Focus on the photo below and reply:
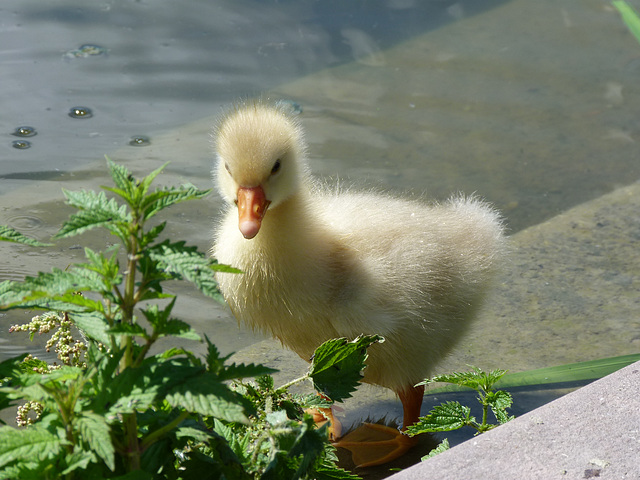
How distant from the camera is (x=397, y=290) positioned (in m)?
2.66

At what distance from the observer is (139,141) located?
4.86 m

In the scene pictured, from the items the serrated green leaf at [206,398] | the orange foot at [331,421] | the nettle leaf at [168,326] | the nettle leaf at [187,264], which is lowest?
the orange foot at [331,421]

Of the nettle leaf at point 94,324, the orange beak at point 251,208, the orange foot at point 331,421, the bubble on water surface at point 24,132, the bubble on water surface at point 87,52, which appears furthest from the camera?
the bubble on water surface at point 87,52

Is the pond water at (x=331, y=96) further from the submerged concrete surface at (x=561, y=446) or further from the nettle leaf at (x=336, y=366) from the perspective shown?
the submerged concrete surface at (x=561, y=446)

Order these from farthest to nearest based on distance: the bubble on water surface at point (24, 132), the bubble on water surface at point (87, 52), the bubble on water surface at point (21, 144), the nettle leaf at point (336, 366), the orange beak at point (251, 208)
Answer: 1. the bubble on water surface at point (87, 52)
2. the bubble on water surface at point (24, 132)
3. the bubble on water surface at point (21, 144)
4. the orange beak at point (251, 208)
5. the nettle leaf at point (336, 366)

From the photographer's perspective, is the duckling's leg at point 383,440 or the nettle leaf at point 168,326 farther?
the duckling's leg at point 383,440

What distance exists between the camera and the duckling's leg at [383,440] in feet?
9.12

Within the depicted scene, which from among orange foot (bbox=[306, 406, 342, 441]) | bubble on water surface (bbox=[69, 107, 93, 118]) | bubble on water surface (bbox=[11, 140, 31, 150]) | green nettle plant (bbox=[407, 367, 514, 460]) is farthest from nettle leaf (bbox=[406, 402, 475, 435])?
bubble on water surface (bbox=[69, 107, 93, 118])

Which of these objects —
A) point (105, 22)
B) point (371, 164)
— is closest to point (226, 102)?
point (371, 164)

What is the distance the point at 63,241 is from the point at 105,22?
112 inches

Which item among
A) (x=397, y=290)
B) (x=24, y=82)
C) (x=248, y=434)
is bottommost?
(x=24, y=82)

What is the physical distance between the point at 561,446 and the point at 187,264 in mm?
857

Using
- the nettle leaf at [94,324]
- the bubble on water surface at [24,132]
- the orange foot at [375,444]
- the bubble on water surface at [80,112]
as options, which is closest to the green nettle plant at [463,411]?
the orange foot at [375,444]

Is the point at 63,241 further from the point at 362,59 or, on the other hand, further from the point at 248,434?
the point at 362,59
